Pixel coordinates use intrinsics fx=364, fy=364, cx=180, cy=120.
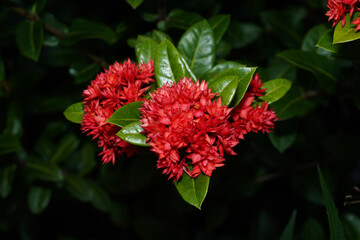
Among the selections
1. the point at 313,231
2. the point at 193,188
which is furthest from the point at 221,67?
the point at 313,231

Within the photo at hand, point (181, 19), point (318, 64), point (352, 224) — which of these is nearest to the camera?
point (318, 64)

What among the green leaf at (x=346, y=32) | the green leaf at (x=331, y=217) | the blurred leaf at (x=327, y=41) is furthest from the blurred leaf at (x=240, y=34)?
the green leaf at (x=331, y=217)

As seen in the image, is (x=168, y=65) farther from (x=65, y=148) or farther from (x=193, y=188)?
(x=65, y=148)

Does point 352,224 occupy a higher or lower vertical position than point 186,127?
lower

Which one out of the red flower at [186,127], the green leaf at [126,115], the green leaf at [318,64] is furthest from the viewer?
the green leaf at [318,64]

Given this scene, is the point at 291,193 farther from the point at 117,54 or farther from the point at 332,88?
the point at 117,54

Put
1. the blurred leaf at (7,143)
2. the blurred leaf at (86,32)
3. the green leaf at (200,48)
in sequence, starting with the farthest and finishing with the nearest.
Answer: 1. the blurred leaf at (7,143)
2. the blurred leaf at (86,32)
3. the green leaf at (200,48)

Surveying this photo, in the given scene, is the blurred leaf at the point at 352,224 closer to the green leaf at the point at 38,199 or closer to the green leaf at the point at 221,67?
the green leaf at the point at 221,67
